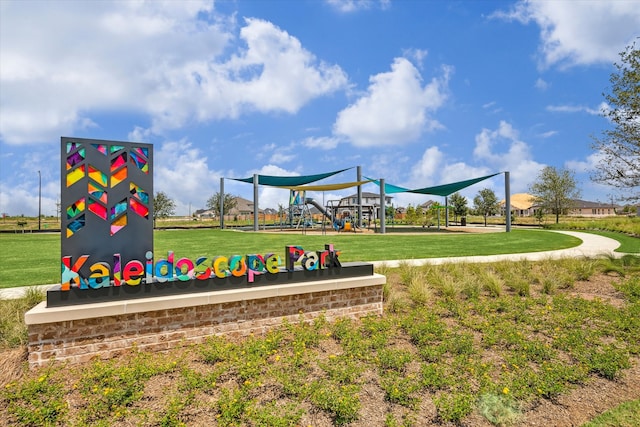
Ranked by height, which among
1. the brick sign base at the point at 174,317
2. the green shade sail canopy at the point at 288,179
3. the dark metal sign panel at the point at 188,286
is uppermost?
the green shade sail canopy at the point at 288,179

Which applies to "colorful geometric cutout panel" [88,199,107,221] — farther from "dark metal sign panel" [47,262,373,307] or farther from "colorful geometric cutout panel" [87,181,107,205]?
"dark metal sign panel" [47,262,373,307]

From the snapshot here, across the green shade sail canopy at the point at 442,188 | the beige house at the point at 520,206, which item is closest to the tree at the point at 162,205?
the green shade sail canopy at the point at 442,188

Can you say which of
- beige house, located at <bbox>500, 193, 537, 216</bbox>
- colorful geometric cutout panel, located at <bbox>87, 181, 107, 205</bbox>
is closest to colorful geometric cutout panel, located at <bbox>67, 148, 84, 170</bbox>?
colorful geometric cutout panel, located at <bbox>87, 181, 107, 205</bbox>

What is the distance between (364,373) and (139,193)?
14.1ft

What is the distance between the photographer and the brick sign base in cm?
492

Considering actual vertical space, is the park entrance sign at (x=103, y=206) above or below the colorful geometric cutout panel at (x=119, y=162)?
below

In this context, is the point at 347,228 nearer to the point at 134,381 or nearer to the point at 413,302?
the point at 413,302

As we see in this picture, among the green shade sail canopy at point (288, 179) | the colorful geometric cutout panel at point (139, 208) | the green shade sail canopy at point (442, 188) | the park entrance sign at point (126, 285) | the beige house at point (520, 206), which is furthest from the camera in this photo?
the beige house at point (520, 206)

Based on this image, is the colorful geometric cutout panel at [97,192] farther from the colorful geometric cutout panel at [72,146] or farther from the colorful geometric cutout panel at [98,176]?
the colorful geometric cutout panel at [72,146]

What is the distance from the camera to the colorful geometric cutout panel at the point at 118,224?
5680 millimetres

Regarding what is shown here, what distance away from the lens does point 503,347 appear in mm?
5520

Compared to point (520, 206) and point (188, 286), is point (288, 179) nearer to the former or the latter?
point (188, 286)

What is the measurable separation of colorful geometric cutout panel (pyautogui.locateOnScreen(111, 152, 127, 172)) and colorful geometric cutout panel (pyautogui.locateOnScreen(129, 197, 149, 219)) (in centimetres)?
53

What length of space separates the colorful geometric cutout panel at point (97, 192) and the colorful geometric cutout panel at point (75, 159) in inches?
13.3
